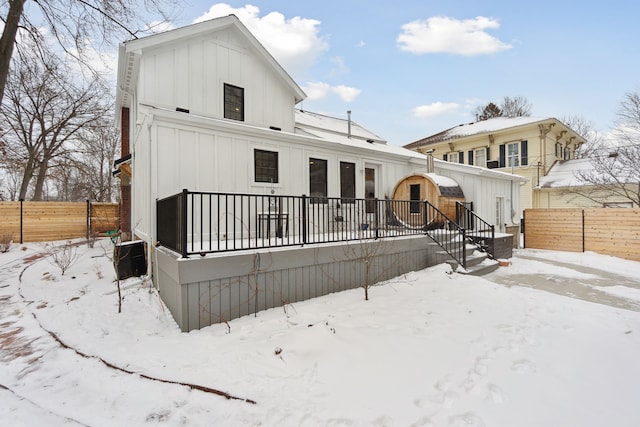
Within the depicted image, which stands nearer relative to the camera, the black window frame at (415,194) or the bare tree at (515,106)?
the black window frame at (415,194)

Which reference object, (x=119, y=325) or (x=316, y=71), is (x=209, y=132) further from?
(x=316, y=71)

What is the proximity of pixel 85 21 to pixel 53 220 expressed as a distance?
10.3m

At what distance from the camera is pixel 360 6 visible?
9.92 m

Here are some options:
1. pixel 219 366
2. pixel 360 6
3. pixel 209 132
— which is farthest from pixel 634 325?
pixel 360 6

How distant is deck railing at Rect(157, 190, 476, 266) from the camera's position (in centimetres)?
450

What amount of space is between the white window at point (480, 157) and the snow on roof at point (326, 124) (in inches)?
390

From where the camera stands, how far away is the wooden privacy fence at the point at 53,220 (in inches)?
476

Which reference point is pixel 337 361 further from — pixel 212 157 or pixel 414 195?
pixel 414 195

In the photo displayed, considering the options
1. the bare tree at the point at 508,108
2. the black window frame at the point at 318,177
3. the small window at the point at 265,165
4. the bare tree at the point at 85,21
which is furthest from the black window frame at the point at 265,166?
the bare tree at the point at 508,108

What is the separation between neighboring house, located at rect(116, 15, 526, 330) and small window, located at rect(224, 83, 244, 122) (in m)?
0.03

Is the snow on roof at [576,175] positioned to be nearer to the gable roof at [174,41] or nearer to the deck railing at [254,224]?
the deck railing at [254,224]

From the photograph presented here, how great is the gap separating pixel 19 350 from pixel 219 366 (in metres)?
2.65

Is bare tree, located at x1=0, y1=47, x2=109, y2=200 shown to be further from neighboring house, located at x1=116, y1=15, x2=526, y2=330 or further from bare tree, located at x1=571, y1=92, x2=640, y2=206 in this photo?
bare tree, located at x1=571, y1=92, x2=640, y2=206

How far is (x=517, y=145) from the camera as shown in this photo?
18.8 meters
